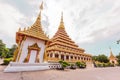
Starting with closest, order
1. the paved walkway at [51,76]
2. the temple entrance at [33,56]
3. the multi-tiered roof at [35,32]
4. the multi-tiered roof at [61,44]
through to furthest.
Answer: the paved walkway at [51,76] < the multi-tiered roof at [35,32] < the temple entrance at [33,56] < the multi-tiered roof at [61,44]

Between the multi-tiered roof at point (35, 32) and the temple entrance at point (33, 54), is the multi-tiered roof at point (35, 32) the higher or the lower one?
the higher one

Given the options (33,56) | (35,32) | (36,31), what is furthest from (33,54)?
(36,31)

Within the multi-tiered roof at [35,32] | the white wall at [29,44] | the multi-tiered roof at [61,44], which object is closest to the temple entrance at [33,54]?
the white wall at [29,44]

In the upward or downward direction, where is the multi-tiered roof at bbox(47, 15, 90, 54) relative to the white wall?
upward

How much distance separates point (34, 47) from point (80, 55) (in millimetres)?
24213

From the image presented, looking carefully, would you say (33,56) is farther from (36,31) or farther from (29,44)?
(36,31)

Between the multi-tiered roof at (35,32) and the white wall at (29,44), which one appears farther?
the multi-tiered roof at (35,32)

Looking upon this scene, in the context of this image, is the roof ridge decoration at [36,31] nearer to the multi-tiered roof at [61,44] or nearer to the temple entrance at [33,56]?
the temple entrance at [33,56]

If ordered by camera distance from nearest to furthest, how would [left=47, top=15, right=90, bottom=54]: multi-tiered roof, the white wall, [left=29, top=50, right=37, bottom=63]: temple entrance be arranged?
the white wall, [left=29, top=50, right=37, bottom=63]: temple entrance, [left=47, top=15, right=90, bottom=54]: multi-tiered roof

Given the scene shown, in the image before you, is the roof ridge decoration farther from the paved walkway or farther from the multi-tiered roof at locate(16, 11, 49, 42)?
the paved walkway

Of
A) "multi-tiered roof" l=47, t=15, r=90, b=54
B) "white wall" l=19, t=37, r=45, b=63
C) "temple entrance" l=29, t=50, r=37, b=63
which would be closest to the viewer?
"white wall" l=19, t=37, r=45, b=63

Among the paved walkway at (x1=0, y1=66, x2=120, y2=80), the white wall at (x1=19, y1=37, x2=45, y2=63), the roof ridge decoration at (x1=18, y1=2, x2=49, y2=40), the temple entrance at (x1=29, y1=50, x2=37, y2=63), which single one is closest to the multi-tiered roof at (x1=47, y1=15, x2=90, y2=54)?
the roof ridge decoration at (x1=18, y1=2, x2=49, y2=40)

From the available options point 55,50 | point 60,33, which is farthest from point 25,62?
point 60,33

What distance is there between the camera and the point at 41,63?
10648 mm
